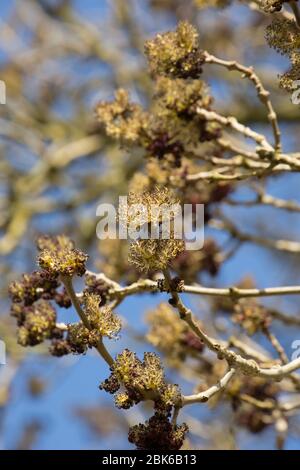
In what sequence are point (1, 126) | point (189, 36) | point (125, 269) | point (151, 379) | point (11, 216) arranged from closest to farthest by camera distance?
point (151, 379) → point (189, 36) → point (125, 269) → point (11, 216) → point (1, 126)

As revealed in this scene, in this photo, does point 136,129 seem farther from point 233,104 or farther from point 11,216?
→ point 233,104

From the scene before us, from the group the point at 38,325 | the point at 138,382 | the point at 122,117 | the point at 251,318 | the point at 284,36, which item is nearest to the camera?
the point at 138,382

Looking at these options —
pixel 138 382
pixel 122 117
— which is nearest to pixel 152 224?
pixel 138 382

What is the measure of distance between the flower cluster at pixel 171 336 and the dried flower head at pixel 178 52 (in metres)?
0.91

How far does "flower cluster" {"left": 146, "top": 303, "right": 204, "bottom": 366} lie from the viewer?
10.8 feet

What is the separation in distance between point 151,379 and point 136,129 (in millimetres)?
1047

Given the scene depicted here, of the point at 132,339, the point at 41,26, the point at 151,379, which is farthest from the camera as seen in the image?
the point at 41,26

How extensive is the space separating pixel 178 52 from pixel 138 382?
1053 mm

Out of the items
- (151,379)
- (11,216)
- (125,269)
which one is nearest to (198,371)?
(125,269)

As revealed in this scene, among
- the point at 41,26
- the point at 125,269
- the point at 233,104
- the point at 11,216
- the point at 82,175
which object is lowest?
the point at 125,269

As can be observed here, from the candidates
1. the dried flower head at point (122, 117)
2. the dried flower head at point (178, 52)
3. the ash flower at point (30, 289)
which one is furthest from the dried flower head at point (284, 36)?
the ash flower at point (30, 289)

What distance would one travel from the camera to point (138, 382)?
87.7 inches

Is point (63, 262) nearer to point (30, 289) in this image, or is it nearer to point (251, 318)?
point (30, 289)

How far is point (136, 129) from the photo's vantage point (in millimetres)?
2992
